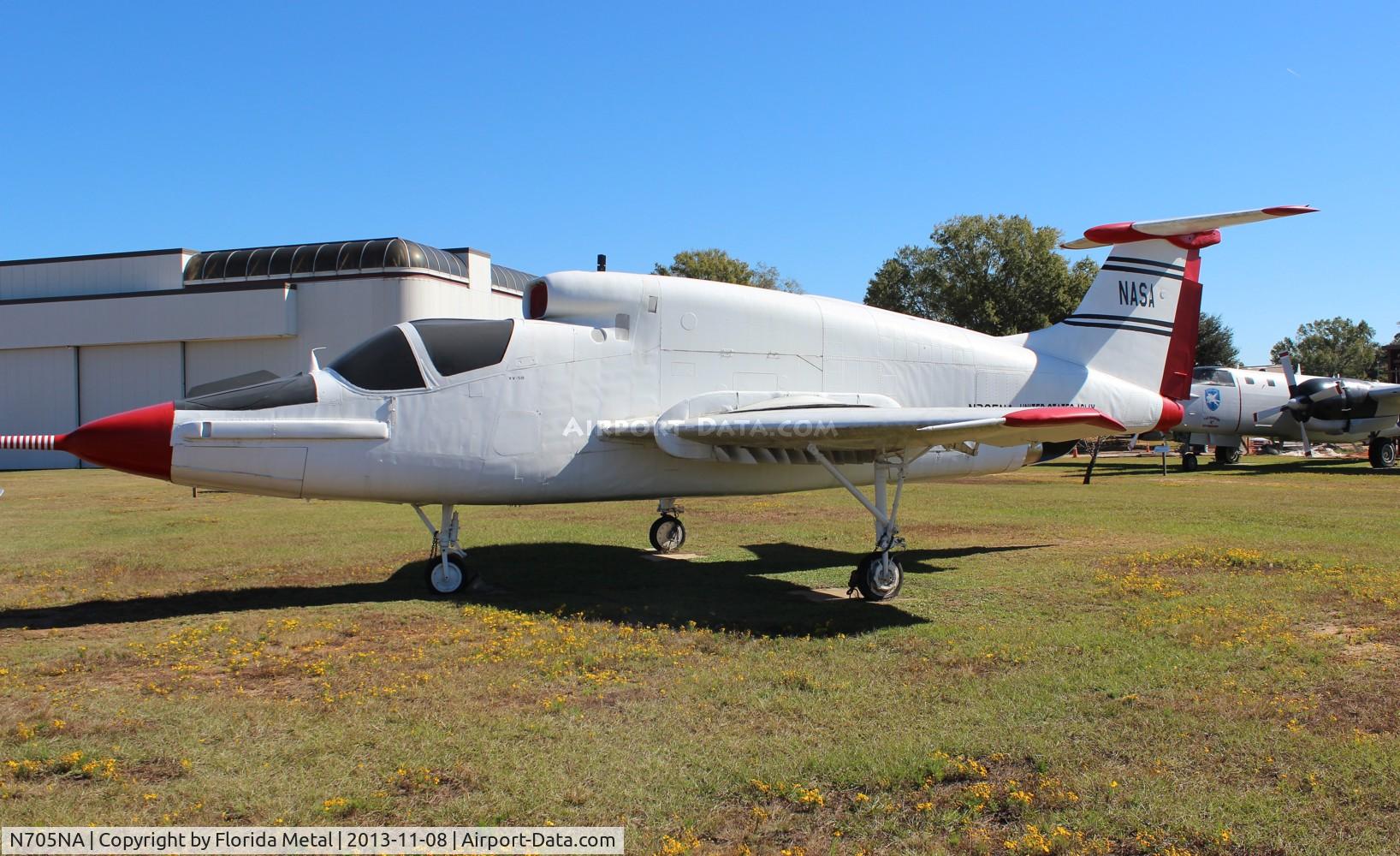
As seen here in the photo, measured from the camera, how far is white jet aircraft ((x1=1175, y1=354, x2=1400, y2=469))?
104ft

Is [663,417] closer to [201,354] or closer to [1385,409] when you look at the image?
[1385,409]

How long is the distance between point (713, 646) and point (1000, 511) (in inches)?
451

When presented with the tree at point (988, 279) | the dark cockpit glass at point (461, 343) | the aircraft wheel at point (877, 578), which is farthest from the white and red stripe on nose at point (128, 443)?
the tree at point (988, 279)

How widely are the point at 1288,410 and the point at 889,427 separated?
3007 cm

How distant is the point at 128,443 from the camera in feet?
26.6

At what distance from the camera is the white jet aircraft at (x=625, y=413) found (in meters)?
8.54

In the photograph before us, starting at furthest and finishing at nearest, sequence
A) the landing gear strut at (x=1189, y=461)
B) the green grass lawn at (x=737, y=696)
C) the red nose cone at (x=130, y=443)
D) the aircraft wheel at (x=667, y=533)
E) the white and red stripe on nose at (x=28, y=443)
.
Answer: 1. the landing gear strut at (x=1189, y=461)
2. the aircraft wheel at (x=667, y=533)
3. the red nose cone at (x=130, y=443)
4. the white and red stripe on nose at (x=28, y=443)
5. the green grass lawn at (x=737, y=696)

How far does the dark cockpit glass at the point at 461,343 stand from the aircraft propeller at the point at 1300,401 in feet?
99.2

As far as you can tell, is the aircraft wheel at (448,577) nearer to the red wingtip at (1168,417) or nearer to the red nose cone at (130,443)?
the red nose cone at (130,443)

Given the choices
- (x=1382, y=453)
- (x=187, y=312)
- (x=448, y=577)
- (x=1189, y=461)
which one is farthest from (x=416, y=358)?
(x=187, y=312)

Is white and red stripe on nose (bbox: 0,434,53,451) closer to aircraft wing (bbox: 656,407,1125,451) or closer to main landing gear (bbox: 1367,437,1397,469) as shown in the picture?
aircraft wing (bbox: 656,407,1125,451)

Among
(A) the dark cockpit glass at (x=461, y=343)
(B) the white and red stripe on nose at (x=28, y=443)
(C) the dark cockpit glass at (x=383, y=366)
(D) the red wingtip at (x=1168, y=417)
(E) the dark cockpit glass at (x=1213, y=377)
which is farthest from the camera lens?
(E) the dark cockpit glass at (x=1213, y=377)

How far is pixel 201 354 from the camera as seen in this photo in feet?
138

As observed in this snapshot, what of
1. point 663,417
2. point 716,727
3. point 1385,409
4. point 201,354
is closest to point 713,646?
point 716,727
